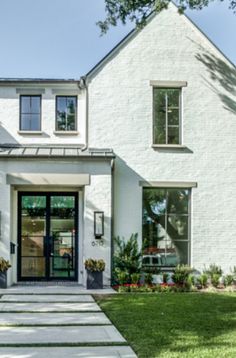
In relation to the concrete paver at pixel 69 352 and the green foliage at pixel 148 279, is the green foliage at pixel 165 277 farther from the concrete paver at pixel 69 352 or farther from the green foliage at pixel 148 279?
the concrete paver at pixel 69 352

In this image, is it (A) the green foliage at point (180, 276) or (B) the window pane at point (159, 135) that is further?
(B) the window pane at point (159, 135)

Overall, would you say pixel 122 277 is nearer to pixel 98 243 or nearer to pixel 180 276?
pixel 98 243

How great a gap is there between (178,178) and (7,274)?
576 cm

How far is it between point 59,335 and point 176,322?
2248 mm

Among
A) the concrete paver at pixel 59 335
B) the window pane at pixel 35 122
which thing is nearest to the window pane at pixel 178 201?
the window pane at pixel 35 122

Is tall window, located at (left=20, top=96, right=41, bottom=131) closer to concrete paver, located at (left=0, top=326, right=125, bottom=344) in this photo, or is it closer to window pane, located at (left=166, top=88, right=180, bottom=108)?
window pane, located at (left=166, top=88, right=180, bottom=108)

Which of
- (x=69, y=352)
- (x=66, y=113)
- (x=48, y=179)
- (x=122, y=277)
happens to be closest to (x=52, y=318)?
(x=69, y=352)

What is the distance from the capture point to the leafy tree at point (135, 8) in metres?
15.5

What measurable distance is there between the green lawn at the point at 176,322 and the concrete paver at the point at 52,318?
0.94 ft

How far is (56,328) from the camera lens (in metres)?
8.86

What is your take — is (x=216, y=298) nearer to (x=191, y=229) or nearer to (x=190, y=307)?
(x=190, y=307)

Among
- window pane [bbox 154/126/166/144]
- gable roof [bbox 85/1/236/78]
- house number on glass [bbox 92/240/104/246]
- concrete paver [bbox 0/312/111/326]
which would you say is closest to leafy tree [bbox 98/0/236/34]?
gable roof [bbox 85/1/236/78]

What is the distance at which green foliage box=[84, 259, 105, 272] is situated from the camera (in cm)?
1443

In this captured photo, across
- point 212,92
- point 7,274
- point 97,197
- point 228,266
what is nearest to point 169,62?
point 212,92
